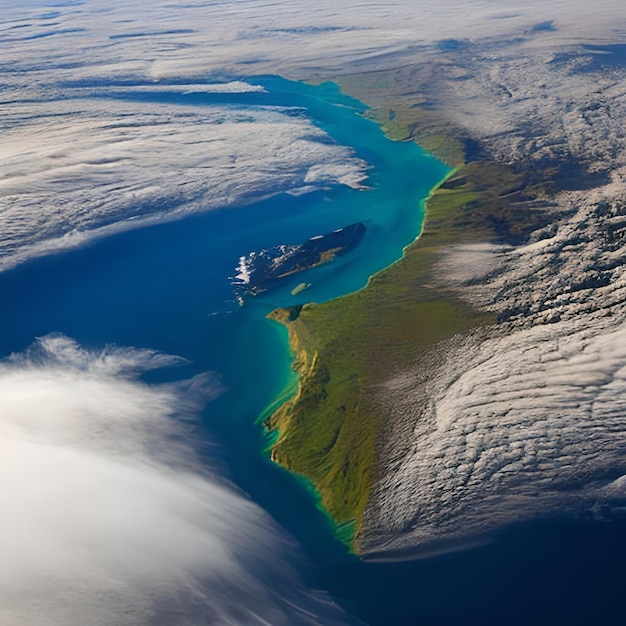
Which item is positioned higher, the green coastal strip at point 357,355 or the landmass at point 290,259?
the landmass at point 290,259

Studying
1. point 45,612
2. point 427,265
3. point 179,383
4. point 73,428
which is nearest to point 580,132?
point 427,265

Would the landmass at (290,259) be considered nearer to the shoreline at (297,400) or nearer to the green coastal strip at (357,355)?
the shoreline at (297,400)

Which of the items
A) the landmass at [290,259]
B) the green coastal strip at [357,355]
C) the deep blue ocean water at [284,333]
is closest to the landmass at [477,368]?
the green coastal strip at [357,355]

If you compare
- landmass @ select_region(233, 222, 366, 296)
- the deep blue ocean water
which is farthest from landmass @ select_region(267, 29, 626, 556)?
landmass @ select_region(233, 222, 366, 296)

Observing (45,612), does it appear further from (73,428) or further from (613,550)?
(613,550)

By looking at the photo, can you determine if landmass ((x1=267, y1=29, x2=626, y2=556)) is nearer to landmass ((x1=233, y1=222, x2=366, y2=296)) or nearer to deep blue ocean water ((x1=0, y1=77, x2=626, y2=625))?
deep blue ocean water ((x1=0, y1=77, x2=626, y2=625))

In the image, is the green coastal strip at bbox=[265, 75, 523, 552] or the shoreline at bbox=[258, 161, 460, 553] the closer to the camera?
the shoreline at bbox=[258, 161, 460, 553]
